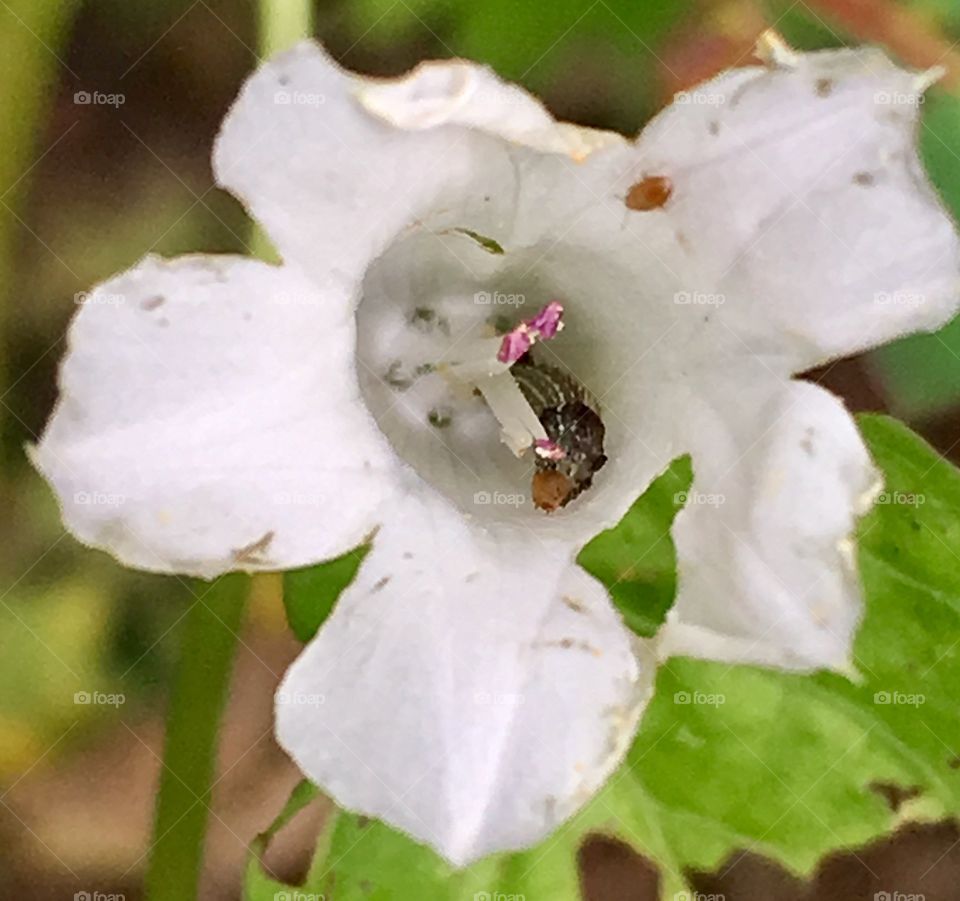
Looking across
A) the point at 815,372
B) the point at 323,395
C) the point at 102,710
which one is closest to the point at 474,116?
the point at 323,395

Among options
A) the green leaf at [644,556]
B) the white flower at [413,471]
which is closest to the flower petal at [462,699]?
the white flower at [413,471]

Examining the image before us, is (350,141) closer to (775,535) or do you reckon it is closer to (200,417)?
(200,417)

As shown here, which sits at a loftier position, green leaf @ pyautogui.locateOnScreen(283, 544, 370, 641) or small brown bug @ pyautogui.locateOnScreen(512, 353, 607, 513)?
green leaf @ pyautogui.locateOnScreen(283, 544, 370, 641)

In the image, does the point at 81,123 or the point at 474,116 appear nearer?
the point at 474,116

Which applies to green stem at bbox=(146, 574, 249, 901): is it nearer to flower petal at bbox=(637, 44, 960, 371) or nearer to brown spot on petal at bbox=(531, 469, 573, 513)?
brown spot on petal at bbox=(531, 469, 573, 513)

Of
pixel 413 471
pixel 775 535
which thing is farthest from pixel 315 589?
pixel 775 535


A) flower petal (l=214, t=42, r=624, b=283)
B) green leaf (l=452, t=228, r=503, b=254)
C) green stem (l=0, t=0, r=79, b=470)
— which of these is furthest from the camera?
green stem (l=0, t=0, r=79, b=470)

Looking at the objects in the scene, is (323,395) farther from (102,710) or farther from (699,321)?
(102,710)

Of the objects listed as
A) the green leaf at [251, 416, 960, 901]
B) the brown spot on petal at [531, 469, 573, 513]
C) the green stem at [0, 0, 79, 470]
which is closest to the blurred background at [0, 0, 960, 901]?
the green stem at [0, 0, 79, 470]
